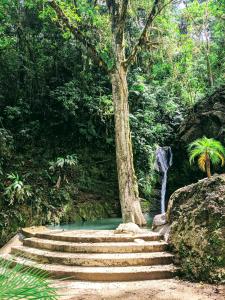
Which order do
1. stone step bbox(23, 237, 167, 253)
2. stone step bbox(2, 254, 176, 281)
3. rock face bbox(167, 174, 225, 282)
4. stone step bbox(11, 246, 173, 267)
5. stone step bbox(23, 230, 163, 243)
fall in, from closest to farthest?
rock face bbox(167, 174, 225, 282) < stone step bbox(2, 254, 176, 281) < stone step bbox(11, 246, 173, 267) < stone step bbox(23, 237, 167, 253) < stone step bbox(23, 230, 163, 243)

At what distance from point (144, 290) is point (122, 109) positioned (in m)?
6.87

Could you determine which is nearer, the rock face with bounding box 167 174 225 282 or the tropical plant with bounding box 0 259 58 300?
the tropical plant with bounding box 0 259 58 300

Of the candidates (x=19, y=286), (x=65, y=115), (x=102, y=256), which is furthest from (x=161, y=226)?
(x=65, y=115)

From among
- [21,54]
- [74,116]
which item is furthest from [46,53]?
[74,116]

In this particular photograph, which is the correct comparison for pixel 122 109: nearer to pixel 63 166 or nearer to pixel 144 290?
pixel 63 166

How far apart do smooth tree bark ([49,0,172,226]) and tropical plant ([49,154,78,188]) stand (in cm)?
363

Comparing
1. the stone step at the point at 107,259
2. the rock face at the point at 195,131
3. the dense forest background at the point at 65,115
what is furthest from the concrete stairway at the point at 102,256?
the rock face at the point at 195,131

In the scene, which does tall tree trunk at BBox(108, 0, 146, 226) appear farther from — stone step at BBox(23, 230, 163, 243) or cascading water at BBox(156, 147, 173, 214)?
cascading water at BBox(156, 147, 173, 214)

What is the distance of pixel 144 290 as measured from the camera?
14.8ft

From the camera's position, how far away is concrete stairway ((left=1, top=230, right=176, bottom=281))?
511 cm

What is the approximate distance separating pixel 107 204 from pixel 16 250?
8179 millimetres

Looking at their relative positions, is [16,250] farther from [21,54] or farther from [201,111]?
[201,111]

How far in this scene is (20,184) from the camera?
11.2m

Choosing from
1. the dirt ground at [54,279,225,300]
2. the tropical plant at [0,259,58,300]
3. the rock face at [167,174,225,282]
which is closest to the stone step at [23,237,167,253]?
the rock face at [167,174,225,282]
